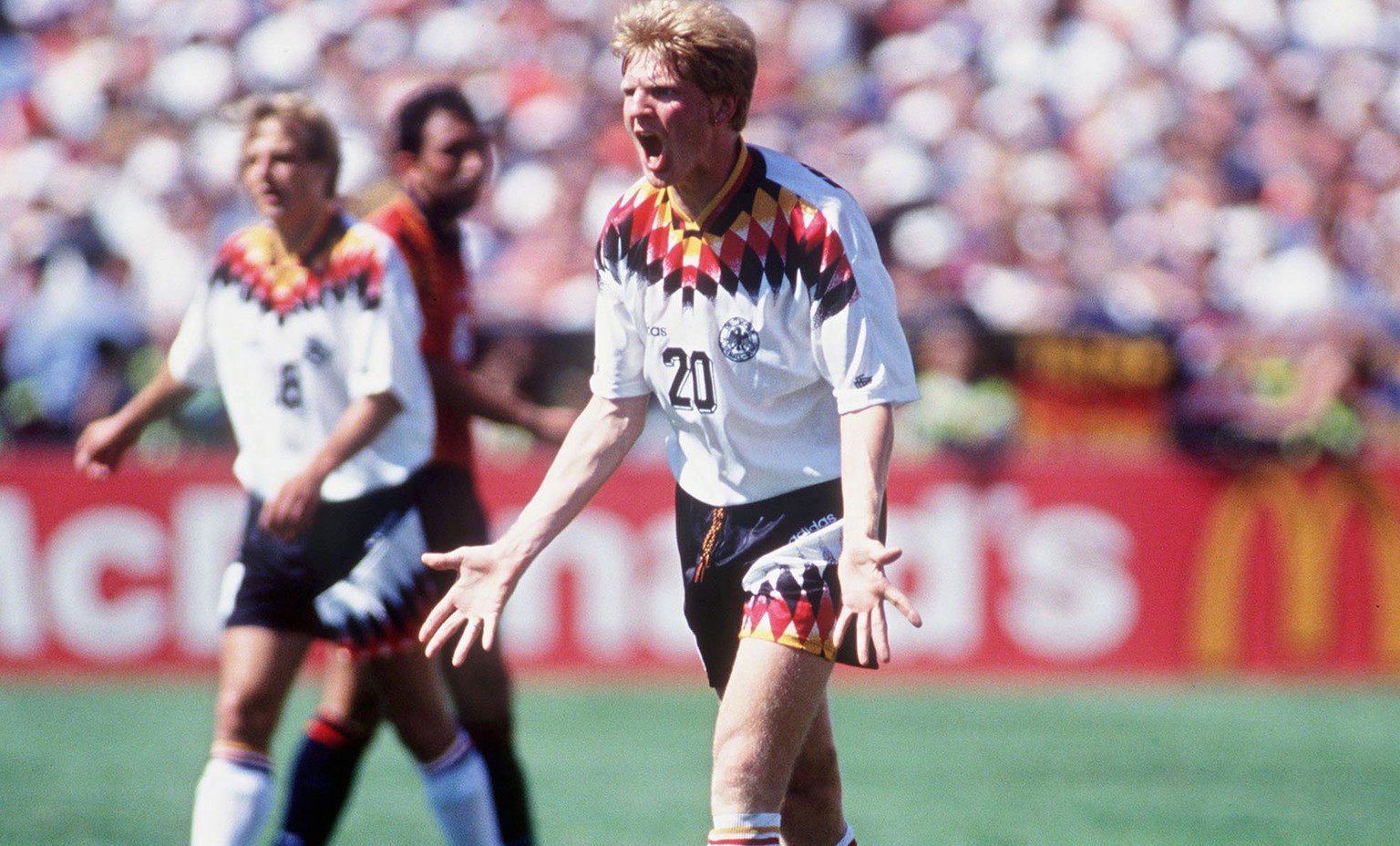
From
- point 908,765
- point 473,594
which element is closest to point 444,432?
point 473,594

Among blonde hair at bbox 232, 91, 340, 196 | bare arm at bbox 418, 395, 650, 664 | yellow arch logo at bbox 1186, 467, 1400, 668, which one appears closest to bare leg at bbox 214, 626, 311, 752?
bare arm at bbox 418, 395, 650, 664

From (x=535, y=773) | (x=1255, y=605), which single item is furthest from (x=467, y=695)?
(x=1255, y=605)

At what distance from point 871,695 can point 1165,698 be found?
1.48 m

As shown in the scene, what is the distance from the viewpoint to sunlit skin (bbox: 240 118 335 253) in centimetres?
505

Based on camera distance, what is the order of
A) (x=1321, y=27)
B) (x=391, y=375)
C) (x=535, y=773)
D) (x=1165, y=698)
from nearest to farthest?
(x=391, y=375) < (x=535, y=773) < (x=1165, y=698) < (x=1321, y=27)

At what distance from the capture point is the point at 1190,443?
385 inches

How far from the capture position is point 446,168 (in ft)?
18.8

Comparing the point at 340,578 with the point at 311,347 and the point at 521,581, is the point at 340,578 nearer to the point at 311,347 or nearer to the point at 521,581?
the point at 311,347

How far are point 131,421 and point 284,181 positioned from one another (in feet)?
2.84

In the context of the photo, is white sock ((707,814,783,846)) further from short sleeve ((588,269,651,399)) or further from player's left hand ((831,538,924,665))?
short sleeve ((588,269,651,399))

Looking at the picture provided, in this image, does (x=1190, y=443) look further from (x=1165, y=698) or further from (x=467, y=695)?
(x=467, y=695)

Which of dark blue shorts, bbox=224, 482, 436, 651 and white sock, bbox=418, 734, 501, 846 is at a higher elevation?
dark blue shorts, bbox=224, 482, 436, 651

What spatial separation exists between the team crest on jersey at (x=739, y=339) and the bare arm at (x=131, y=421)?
6.66ft

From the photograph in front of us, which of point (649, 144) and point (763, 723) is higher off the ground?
point (649, 144)
